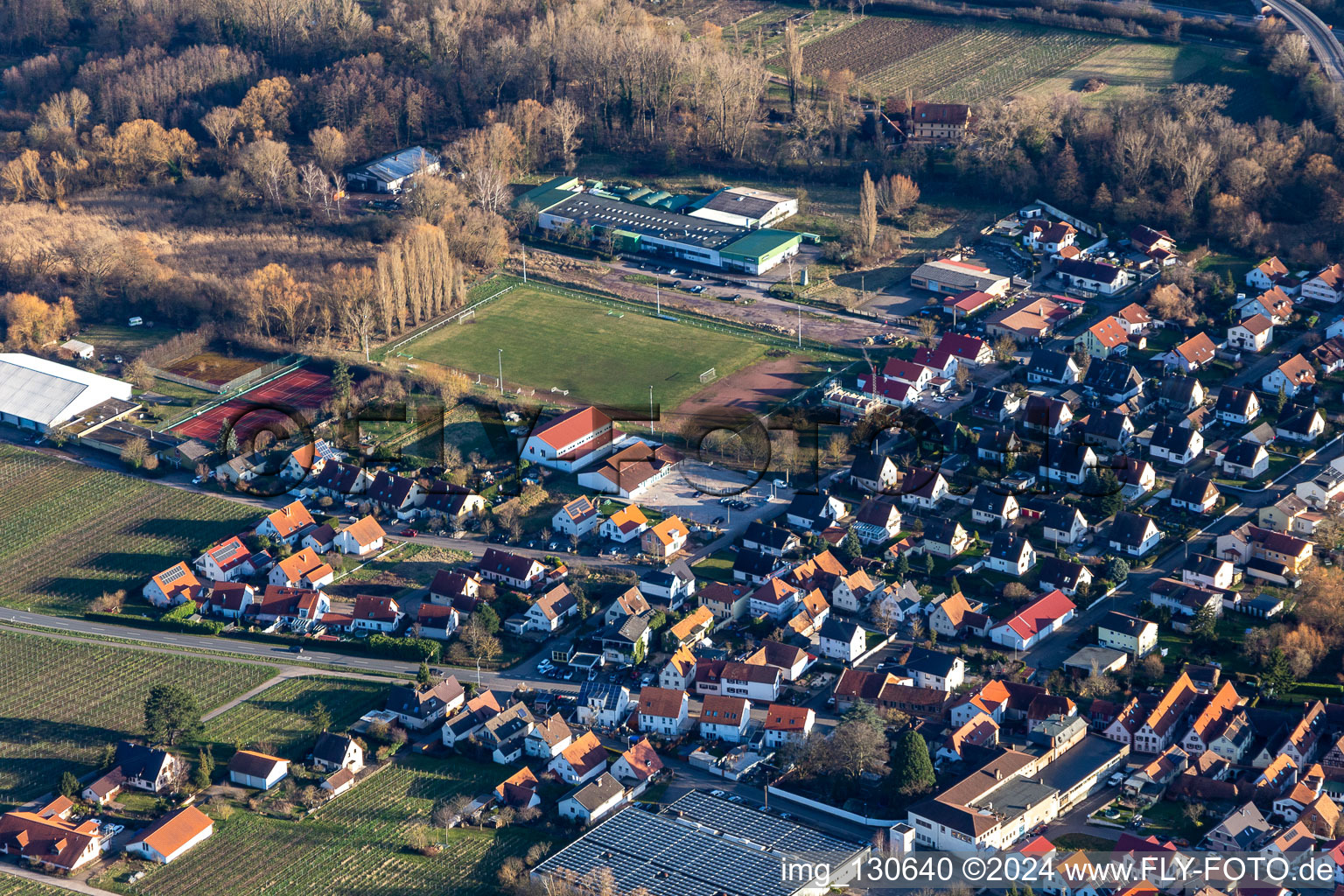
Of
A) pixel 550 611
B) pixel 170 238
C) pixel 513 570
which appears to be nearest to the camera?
pixel 550 611

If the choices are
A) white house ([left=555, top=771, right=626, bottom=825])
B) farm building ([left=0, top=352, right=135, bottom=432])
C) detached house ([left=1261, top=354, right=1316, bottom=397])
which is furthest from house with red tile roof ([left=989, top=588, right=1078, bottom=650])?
farm building ([left=0, top=352, right=135, bottom=432])

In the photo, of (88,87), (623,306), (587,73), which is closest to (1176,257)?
(623,306)

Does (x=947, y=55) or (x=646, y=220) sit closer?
(x=646, y=220)

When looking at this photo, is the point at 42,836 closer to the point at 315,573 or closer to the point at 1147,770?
the point at 315,573

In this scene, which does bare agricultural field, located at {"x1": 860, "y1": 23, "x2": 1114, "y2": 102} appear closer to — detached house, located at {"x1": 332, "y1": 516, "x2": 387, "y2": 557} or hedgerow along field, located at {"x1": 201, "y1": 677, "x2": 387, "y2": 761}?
detached house, located at {"x1": 332, "y1": 516, "x2": 387, "y2": 557}

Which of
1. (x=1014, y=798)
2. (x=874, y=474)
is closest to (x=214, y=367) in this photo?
(x=874, y=474)

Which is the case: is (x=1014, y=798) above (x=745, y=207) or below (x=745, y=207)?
below

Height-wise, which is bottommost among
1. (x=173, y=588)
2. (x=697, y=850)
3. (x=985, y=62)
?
(x=697, y=850)

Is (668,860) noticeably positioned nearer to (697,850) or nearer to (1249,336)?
(697,850)

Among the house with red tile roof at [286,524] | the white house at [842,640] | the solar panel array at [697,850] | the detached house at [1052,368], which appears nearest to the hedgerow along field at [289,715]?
the house with red tile roof at [286,524]
